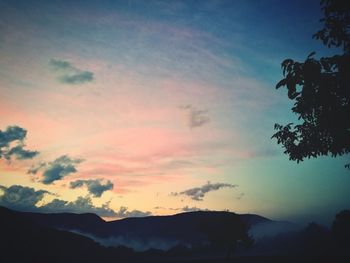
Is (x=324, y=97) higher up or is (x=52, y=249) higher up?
(x=324, y=97)

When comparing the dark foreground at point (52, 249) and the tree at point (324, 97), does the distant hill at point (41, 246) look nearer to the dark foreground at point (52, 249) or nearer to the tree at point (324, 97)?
the dark foreground at point (52, 249)

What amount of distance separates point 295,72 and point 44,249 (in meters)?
127

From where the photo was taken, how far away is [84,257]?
123 metres

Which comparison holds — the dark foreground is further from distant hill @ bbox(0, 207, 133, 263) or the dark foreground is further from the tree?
the tree

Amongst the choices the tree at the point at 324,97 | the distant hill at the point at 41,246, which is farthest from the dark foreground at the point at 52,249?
the tree at the point at 324,97

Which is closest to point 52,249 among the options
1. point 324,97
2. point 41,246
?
point 41,246

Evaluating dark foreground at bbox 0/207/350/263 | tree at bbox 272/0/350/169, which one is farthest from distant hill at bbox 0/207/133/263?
tree at bbox 272/0/350/169

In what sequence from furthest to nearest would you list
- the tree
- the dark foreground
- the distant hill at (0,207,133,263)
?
1. the distant hill at (0,207,133,263)
2. the dark foreground
3. the tree

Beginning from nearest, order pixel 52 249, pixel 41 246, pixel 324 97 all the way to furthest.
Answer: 1. pixel 324 97
2. pixel 41 246
3. pixel 52 249

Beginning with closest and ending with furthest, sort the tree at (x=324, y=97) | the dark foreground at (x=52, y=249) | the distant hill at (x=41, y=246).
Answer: the tree at (x=324, y=97) → the dark foreground at (x=52, y=249) → the distant hill at (x=41, y=246)

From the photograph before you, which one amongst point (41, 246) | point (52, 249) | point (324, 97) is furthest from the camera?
point (52, 249)

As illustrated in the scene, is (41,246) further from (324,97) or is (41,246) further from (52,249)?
(324,97)

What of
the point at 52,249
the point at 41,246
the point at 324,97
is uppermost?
the point at 324,97

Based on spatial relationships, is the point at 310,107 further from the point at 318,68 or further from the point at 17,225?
the point at 17,225
